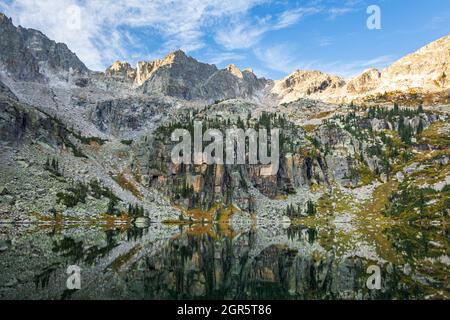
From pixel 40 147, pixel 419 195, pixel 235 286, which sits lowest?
pixel 235 286

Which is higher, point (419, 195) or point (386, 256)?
point (419, 195)

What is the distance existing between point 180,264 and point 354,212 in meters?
157

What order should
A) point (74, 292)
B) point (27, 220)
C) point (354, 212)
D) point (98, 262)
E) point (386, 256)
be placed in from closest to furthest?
point (74, 292)
point (98, 262)
point (386, 256)
point (27, 220)
point (354, 212)

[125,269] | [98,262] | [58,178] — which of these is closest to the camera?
[125,269]

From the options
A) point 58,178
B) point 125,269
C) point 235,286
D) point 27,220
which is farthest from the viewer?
point 58,178

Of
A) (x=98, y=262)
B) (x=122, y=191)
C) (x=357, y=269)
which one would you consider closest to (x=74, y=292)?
(x=98, y=262)

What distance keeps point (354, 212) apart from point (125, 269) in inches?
6480

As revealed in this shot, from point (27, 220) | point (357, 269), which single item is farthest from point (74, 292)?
point (27, 220)

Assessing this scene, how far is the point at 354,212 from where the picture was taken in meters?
191

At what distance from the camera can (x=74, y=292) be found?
31.0m

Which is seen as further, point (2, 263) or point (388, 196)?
point (388, 196)

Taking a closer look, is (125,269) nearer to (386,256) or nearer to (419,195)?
(386,256)

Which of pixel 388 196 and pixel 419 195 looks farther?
pixel 388 196

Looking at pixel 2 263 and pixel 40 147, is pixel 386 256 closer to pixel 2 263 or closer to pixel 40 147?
pixel 2 263
